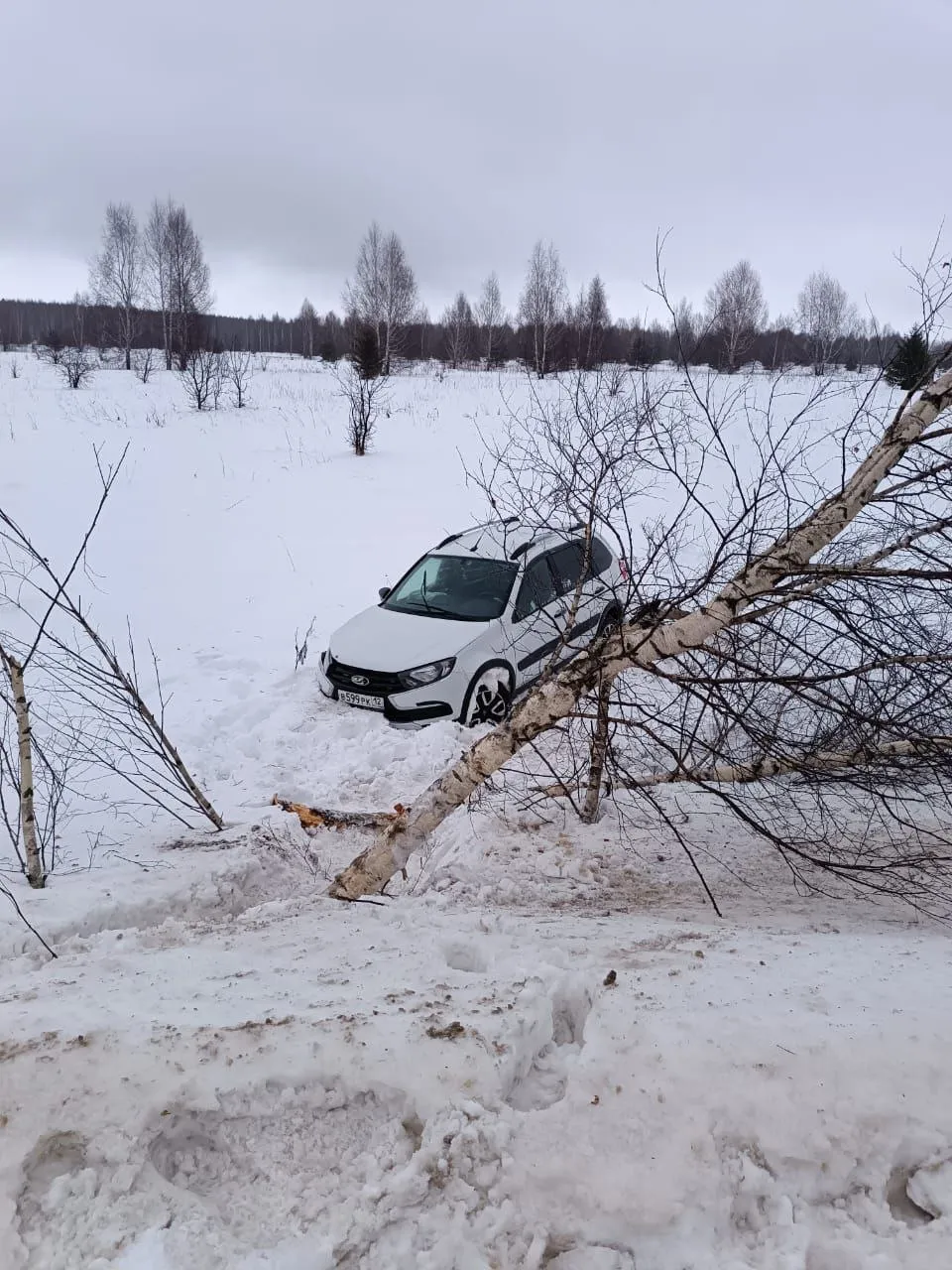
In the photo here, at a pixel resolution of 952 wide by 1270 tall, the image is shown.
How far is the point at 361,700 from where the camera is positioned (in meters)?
7.27

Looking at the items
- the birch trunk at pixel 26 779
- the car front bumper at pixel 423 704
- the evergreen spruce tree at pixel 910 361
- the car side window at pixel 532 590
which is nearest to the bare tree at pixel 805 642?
the evergreen spruce tree at pixel 910 361

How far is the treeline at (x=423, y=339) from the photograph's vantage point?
30452 millimetres

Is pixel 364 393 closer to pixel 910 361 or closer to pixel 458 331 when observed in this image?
pixel 910 361

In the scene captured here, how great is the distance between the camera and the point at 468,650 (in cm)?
708

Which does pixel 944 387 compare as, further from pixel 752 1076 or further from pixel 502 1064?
pixel 502 1064

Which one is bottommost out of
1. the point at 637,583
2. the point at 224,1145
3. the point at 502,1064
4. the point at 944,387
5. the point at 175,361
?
the point at 224,1145

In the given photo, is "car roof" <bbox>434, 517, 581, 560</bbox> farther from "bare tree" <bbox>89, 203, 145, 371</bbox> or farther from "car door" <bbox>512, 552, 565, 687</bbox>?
"bare tree" <bbox>89, 203, 145, 371</bbox>

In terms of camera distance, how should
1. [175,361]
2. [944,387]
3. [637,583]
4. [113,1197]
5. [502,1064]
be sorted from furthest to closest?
[175,361]
[637,583]
[944,387]
[502,1064]
[113,1197]

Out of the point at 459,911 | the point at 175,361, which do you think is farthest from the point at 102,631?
the point at 175,361

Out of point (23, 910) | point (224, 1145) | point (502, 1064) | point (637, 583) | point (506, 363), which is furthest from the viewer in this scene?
point (506, 363)

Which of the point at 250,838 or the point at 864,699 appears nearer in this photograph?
the point at 864,699

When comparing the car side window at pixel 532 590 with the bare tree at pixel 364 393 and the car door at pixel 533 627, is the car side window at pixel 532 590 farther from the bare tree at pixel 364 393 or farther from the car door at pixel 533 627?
the bare tree at pixel 364 393

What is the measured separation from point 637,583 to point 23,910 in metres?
3.40

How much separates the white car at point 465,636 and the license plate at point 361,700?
0.4 inches
